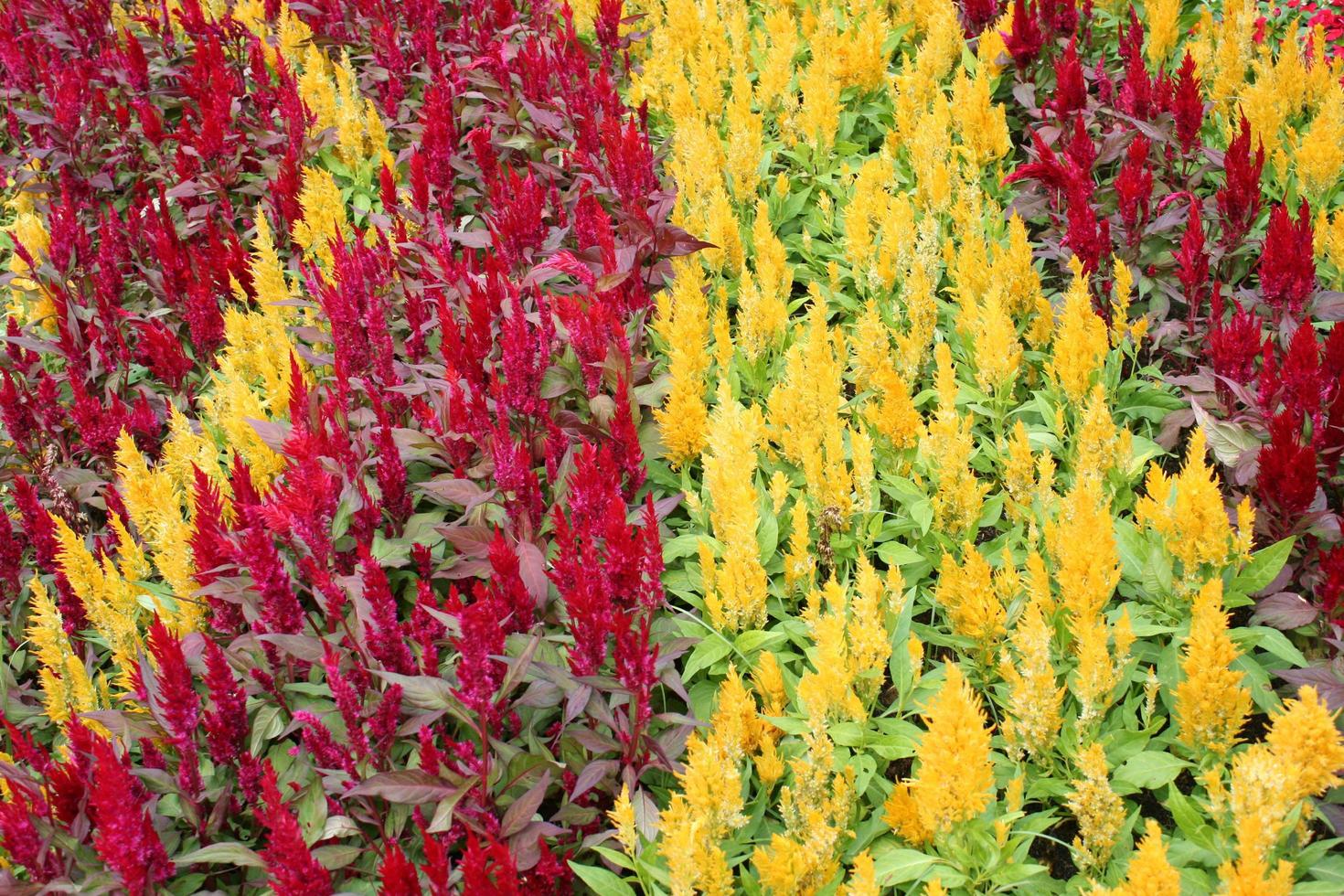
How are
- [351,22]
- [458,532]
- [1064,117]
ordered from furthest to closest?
[351,22]
[1064,117]
[458,532]

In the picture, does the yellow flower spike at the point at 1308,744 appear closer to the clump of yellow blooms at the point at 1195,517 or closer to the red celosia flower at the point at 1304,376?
the clump of yellow blooms at the point at 1195,517

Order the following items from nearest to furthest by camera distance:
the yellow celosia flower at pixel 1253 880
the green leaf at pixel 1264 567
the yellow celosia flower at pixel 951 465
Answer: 1. the yellow celosia flower at pixel 1253 880
2. the green leaf at pixel 1264 567
3. the yellow celosia flower at pixel 951 465

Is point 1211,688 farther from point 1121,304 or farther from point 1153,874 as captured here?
point 1121,304

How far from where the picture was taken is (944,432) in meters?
2.95

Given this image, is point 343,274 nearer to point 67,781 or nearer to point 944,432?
point 67,781

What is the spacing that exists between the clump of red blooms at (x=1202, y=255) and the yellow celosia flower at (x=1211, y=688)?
0.40 metres

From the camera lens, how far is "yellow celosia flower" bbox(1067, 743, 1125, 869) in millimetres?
2127

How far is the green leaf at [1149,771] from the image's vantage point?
2.39 metres

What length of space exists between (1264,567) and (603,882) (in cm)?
178

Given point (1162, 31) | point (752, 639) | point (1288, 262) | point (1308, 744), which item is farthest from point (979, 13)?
point (1308, 744)

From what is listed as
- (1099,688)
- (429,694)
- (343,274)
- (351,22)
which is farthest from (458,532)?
(351,22)

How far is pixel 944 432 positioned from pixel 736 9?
3451 mm

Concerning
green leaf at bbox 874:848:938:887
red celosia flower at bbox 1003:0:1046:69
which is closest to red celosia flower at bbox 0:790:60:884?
green leaf at bbox 874:848:938:887

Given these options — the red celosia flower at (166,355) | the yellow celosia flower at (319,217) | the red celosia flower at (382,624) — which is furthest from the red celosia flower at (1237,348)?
the red celosia flower at (166,355)
